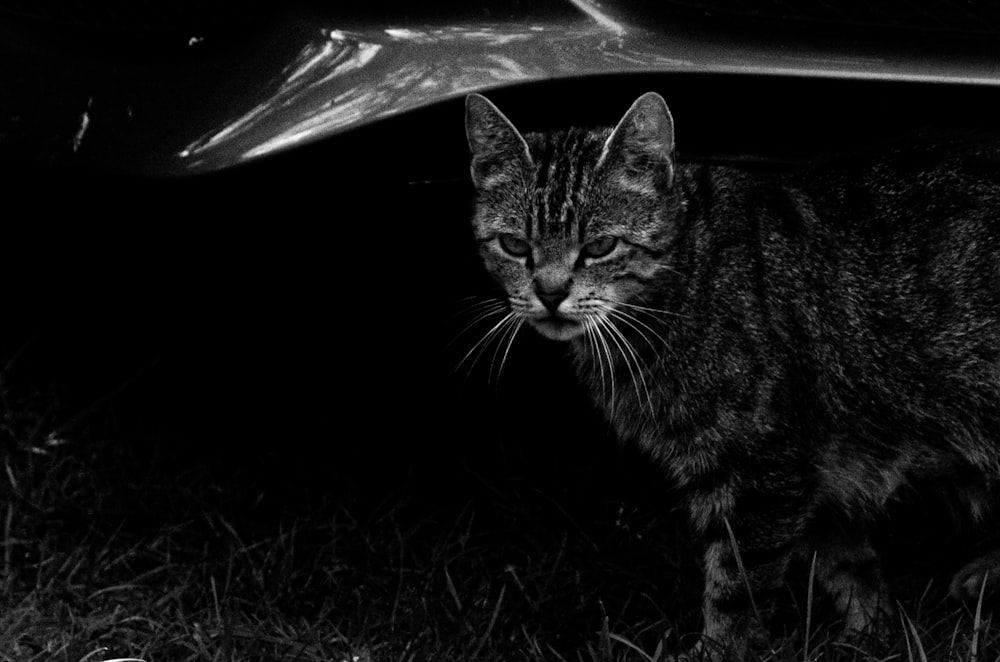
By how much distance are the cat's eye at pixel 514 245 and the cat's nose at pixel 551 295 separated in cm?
11

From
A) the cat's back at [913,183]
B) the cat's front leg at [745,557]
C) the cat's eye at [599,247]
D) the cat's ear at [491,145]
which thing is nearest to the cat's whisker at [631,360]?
the cat's eye at [599,247]

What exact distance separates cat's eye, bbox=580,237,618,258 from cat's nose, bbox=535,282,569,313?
0.10 meters

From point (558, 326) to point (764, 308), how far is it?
0.41m

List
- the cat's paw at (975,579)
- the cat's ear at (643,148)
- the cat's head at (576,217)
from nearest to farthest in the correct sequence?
the cat's ear at (643,148)
the cat's head at (576,217)
the cat's paw at (975,579)

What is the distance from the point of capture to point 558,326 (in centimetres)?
269

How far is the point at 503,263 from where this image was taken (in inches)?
109

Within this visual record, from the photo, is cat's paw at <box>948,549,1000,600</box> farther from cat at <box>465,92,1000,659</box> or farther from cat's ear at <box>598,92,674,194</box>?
cat's ear at <box>598,92,674,194</box>

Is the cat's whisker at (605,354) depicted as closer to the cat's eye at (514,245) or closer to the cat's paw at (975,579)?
the cat's eye at (514,245)

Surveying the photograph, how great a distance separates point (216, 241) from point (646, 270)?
0.99 metres

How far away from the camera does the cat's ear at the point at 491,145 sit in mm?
2590

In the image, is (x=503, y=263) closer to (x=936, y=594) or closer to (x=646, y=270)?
(x=646, y=270)

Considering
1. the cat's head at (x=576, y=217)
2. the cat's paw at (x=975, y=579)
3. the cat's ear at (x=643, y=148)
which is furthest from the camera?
the cat's paw at (x=975, y=579)

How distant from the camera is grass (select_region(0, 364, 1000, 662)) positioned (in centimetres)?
260

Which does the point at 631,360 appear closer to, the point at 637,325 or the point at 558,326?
the point at 637,325
